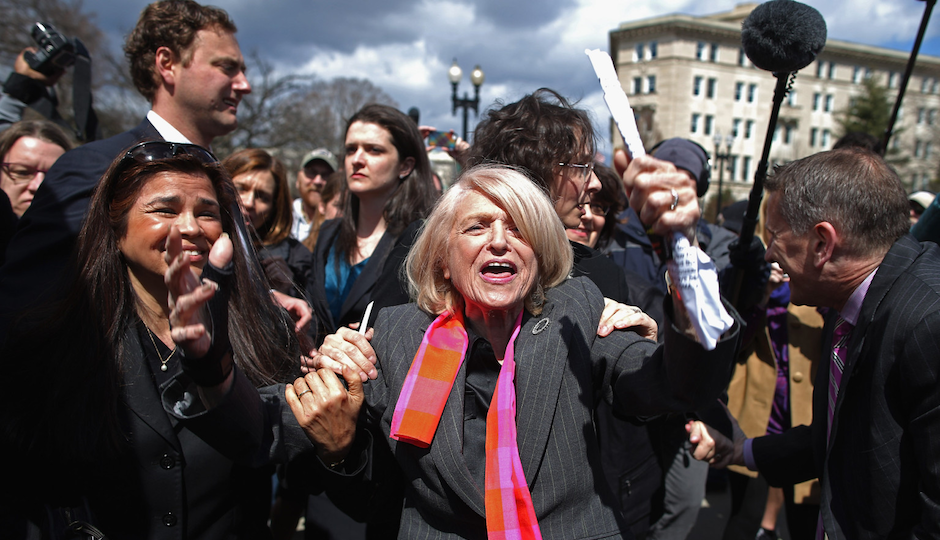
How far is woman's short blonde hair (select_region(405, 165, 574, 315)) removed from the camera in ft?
5.77

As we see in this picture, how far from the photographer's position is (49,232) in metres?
2.06

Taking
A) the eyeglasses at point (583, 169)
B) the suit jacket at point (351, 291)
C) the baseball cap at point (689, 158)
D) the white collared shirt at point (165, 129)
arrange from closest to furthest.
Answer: the eyeglasses at point (583, 169) → the baseball cap at point (689, 158) → the white collared shirt at point (165, 129) → the suit jacket at point (351, 291)

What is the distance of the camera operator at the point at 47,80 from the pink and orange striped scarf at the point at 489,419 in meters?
3.69

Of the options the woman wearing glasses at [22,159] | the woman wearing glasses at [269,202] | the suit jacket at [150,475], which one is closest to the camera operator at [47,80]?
the woman wearing glasses at [22,159]

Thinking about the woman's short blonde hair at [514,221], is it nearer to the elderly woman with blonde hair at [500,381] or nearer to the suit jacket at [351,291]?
the elderly woman with blonde hair at [500,381]

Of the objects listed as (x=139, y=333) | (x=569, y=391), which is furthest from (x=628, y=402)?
(x=139, y=333)

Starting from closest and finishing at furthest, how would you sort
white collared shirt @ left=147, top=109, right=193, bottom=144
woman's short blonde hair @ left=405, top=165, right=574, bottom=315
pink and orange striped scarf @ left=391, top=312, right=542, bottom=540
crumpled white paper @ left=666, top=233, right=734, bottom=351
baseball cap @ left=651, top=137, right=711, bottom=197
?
crumpled white paper @ left=666, top=233, right=734, bottom=351 < pink and orange striped scarf @ left=391, top=312, right=542, bottom=540 < woman's short blonde hair @ left=405, top=165, right=574, bottom=315 < baseball cap @ left=651, top=137, right=711, bottom=197 < white collared shirt @ left=147, top=109, right=193, bottom=144

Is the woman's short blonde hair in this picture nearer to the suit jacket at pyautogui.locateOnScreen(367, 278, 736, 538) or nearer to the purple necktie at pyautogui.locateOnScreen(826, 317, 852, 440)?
the suit jacket at pyautogui.locateOnScreen(367, 278, 736, 538)

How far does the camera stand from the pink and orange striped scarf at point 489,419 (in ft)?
4.95

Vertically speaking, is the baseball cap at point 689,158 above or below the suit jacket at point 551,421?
above

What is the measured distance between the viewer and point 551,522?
1.59 metres

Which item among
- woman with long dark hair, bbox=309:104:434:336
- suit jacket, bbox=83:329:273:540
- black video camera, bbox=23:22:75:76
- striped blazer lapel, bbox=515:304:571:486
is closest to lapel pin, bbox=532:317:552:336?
striped blazer lapel, bbox=515:304:571:486

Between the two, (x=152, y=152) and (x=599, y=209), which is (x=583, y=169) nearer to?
(x=599, y=209)

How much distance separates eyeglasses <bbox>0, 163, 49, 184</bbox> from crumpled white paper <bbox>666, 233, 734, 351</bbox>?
Result: 12.7ft
